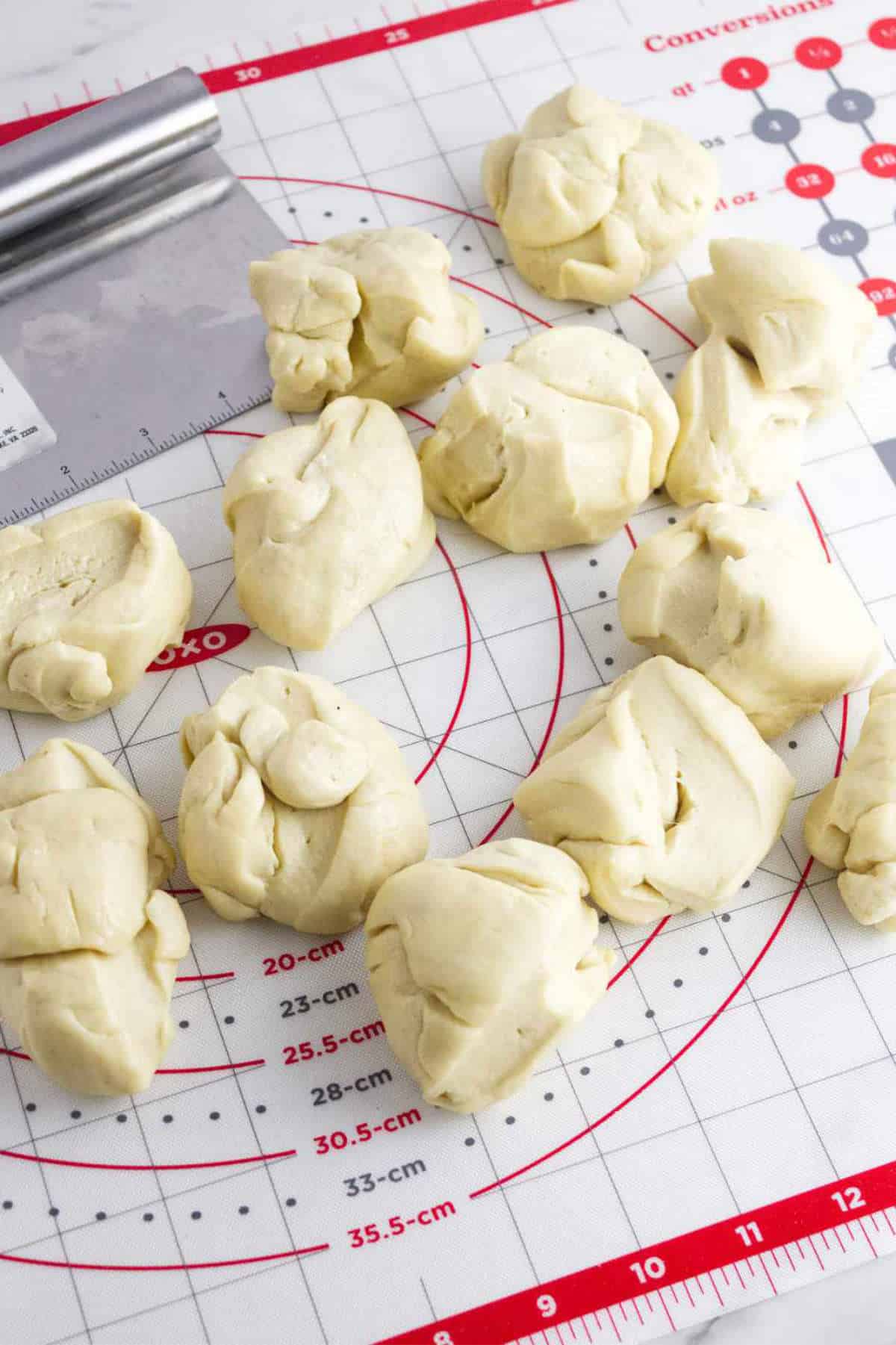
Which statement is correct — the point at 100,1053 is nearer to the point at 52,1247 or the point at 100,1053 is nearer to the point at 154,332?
the point at 52,1247

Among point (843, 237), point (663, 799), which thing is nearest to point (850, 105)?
point (843, 237)

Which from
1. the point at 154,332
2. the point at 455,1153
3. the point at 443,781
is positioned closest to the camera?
the point at 455,1153

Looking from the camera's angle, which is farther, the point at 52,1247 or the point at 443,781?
the point at 443,781

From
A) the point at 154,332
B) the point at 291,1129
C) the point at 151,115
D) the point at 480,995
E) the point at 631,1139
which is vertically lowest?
the point at 631,1139

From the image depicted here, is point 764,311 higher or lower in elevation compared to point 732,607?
higher

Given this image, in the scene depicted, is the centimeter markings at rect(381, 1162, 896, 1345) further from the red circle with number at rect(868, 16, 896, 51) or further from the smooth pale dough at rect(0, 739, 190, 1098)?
the red circle with number at rect(868, 16, 896, 51)

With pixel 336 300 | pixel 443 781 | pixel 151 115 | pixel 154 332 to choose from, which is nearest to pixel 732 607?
pixel 443 781

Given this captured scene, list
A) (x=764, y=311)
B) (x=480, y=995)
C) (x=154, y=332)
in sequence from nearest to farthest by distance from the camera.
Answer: (x=480, y=995) → (x=764, y=311) → (x=154, y=332)

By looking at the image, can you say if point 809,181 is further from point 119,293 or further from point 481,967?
point 481,967
